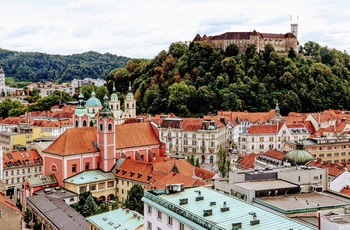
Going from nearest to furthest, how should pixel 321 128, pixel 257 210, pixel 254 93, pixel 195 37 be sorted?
1. pixel 257 210
2. pixel 321 128
3. pixel 254 93
4. pixel 195 37

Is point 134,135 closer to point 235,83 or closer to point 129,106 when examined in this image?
point 129,106

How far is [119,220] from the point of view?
35969 millimetres

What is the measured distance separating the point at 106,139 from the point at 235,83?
60.7 metres

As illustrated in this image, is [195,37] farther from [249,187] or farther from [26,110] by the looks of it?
[249,187]

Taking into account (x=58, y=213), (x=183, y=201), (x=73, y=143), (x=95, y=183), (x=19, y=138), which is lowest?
(x=58, y=213)

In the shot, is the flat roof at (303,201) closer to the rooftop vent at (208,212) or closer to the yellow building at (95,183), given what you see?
the rooftop vent at (208,212)

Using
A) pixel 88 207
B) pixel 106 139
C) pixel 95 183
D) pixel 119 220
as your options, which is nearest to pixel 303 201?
pixel 119 220

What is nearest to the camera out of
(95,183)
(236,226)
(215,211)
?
(236,226)

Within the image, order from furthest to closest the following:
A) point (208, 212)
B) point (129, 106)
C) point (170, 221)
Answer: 1. point (129, 106)
2. point (170, 221)
3. point (208, 212)

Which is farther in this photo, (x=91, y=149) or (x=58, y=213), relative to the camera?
(x=91, y=149)

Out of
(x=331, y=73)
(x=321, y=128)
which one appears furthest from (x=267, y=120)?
(x=331, y=73)

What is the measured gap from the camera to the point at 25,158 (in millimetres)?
63750

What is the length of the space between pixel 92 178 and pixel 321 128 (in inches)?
2045

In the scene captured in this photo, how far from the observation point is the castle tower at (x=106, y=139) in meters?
59.1
